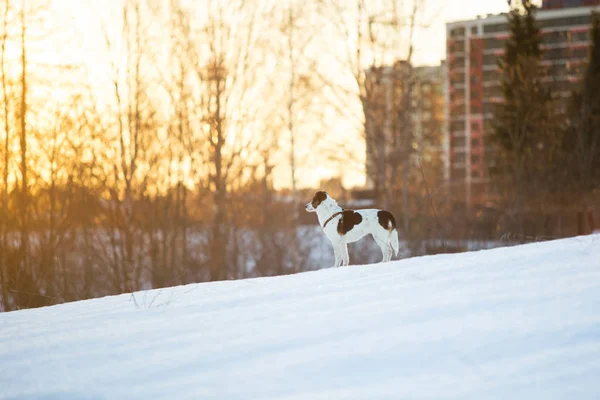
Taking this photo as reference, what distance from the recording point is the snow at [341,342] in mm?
2834

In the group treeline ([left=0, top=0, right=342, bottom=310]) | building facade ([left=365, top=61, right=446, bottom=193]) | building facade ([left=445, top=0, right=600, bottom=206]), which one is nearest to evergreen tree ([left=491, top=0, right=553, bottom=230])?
building facade ([left=445, top=0, right=600, bottom=206])

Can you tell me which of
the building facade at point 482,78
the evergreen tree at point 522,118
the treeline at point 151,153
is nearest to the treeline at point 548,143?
the evergreen tree at point 522,118

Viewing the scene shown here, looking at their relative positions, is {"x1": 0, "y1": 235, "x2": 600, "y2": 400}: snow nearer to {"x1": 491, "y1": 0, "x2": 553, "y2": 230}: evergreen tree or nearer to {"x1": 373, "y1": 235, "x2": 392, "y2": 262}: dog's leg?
{"x1": 373, "y1": 235, "x2": 392, "y2": 262}: dog's leg

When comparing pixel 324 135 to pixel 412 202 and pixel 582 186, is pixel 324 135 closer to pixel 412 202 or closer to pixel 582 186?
pixel 412 202

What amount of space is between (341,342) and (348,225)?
20.3ft

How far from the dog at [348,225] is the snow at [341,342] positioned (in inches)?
174

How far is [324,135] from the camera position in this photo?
22.8m

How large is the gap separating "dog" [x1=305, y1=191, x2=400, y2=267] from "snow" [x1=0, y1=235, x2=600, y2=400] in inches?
174

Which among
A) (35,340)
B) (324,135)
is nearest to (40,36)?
(324,135)

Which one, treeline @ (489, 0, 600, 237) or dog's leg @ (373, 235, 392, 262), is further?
treeline @ (489, 0, 600, 237)

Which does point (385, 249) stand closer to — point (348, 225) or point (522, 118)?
point (348, 225)

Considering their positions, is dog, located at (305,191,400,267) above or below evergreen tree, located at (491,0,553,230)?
below

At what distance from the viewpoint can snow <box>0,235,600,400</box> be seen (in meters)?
2.83

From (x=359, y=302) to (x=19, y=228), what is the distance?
13.9 metres
